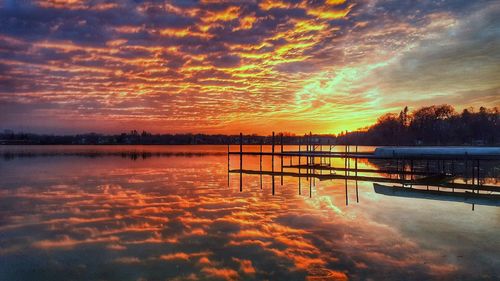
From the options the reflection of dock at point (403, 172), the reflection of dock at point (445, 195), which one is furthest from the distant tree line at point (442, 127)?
the reflection of dock at point (445, 195)

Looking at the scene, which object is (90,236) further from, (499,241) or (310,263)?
(499,241)

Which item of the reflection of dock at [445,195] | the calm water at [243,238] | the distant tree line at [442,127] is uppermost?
the distant tree line at [442,127]

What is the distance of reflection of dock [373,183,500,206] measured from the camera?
18.0 m

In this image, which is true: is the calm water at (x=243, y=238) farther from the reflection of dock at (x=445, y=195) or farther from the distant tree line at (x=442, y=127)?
the distant tree line at (x=442, y=127)

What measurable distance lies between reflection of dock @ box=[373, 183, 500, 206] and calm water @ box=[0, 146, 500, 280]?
37cm

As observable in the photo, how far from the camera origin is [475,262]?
983 cm

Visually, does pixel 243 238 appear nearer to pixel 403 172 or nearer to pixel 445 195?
pixel 445 195

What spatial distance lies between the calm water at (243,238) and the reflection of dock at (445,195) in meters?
0.37

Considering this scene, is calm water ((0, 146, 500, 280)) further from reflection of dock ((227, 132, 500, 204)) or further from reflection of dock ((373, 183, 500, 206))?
reflection of dock ((227, 132, 500, 204))

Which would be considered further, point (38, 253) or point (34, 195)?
point (34, 195)

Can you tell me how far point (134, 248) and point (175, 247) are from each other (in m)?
1.29

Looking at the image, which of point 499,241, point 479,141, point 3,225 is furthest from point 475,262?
point 479,141

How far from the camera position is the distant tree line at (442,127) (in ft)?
289

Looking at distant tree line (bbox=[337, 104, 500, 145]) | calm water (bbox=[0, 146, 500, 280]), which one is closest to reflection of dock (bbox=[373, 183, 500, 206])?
calm water (bbox=[0, 146, 500, 280])
